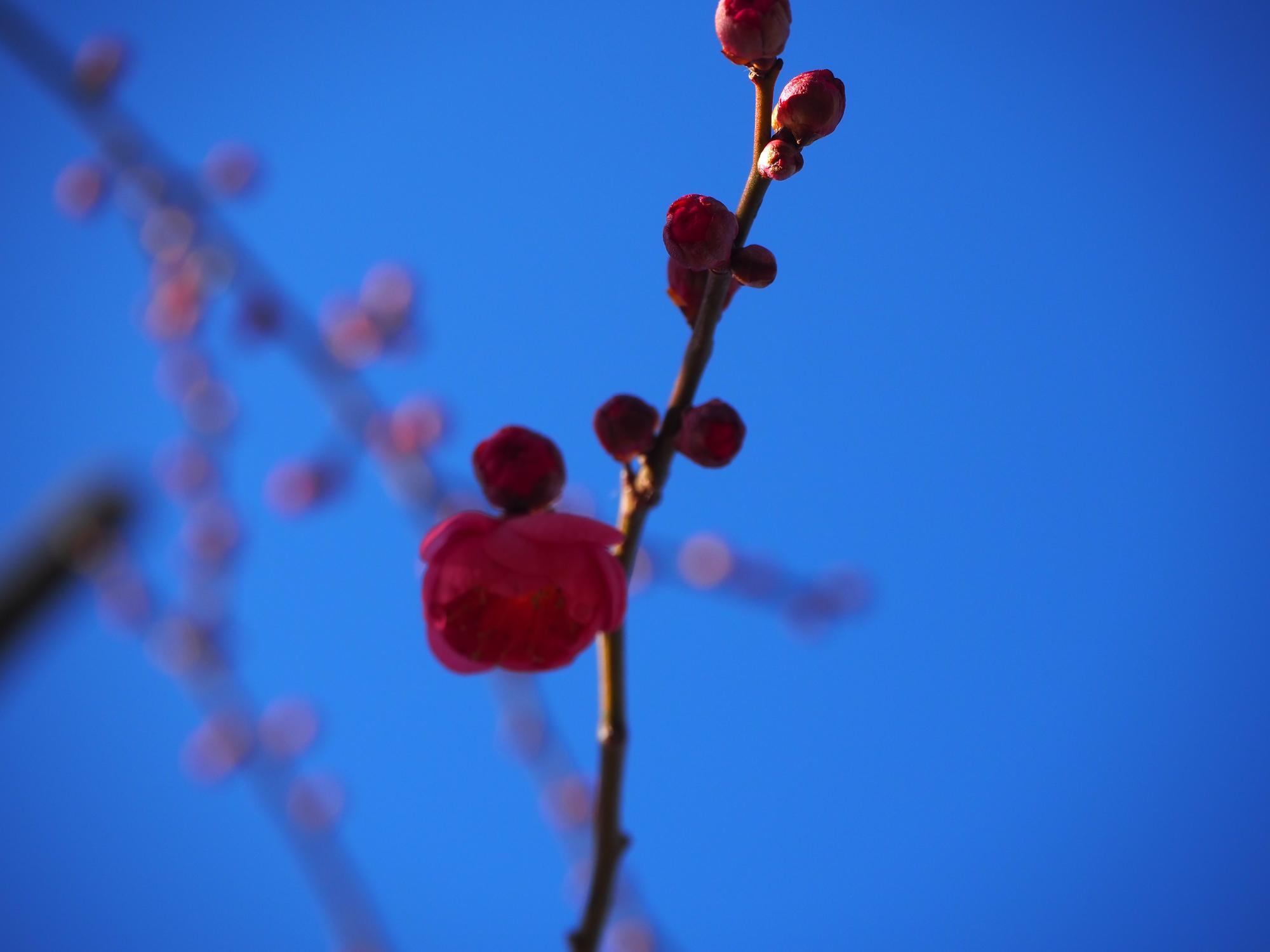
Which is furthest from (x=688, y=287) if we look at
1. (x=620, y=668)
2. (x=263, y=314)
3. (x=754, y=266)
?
(x=263, y=314)

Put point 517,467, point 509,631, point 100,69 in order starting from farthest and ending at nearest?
1. point 100,69
2. point 509,631
3. point 517,467

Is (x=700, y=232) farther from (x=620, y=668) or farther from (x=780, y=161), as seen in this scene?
(x=620, y=668)

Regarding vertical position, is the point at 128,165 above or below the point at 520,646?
above

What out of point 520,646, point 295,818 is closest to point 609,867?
point 520,646

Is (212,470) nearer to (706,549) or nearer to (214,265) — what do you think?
(214,265)

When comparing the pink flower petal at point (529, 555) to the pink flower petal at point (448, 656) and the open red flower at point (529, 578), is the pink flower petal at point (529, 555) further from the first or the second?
the pink flower petal at point (448, 656)
